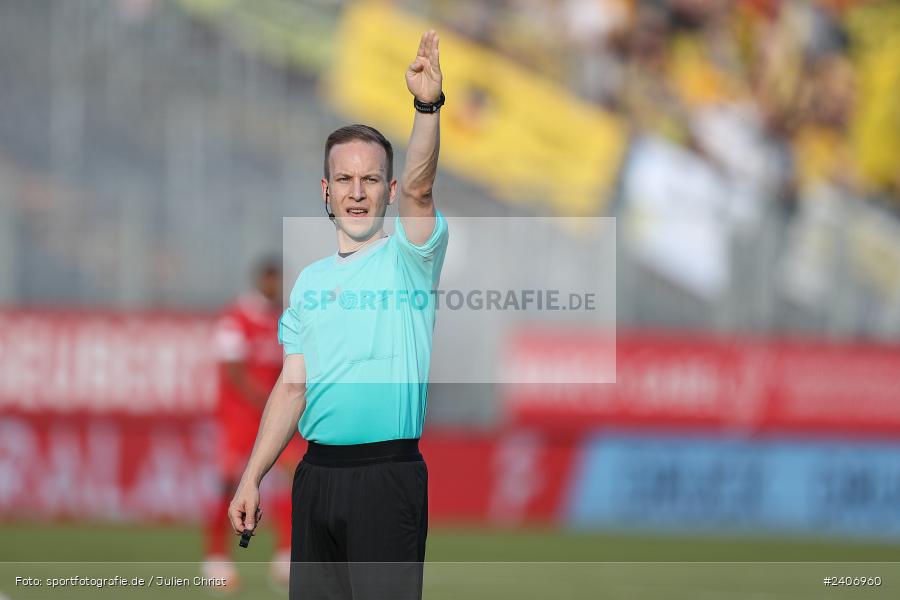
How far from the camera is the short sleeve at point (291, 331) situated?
4129 millimetres

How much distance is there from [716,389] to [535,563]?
4.07 m

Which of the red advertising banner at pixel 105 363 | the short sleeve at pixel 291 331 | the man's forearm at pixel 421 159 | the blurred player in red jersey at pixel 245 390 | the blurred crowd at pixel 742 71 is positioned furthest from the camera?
the blurred crowd at pixel 742 71

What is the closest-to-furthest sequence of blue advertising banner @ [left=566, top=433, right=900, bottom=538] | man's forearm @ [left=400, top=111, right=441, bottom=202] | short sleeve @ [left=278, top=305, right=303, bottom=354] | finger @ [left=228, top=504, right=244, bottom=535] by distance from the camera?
man's forearm @ [left=400, top=111, right=441, bottom=202], finger @ [left=228, top=504, right=244, bottom=535], short sleeve @ [left=278, top=305, right=303, bottom=354], blue advertising banner @ [left=566, top=433, right=900, bottom=538]

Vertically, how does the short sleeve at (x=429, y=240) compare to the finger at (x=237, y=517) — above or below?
above

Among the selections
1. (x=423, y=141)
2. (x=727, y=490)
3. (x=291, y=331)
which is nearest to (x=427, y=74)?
(x=423, y=141)

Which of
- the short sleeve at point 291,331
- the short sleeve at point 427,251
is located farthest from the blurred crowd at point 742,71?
the short sleeve at point 427,251

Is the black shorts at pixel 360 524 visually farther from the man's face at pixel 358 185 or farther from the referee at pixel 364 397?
the man's face at pixel 358 185

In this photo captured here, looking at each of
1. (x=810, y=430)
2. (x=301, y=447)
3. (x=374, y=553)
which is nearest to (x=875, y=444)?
(x=810, y=430)

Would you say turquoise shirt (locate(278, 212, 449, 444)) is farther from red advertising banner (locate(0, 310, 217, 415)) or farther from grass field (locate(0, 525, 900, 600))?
red advertising banner (locate(0, 310, 217, 415))

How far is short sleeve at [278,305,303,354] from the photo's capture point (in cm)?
413

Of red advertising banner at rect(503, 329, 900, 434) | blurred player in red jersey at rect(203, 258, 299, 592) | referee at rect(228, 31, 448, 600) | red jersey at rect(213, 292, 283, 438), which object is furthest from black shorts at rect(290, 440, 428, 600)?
red advertising banner at rect(503, 329, 900, 434)

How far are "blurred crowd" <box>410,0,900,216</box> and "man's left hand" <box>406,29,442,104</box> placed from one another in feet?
56.0

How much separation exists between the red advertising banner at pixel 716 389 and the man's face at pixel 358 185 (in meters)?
10.4

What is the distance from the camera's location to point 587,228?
15.1 meters
